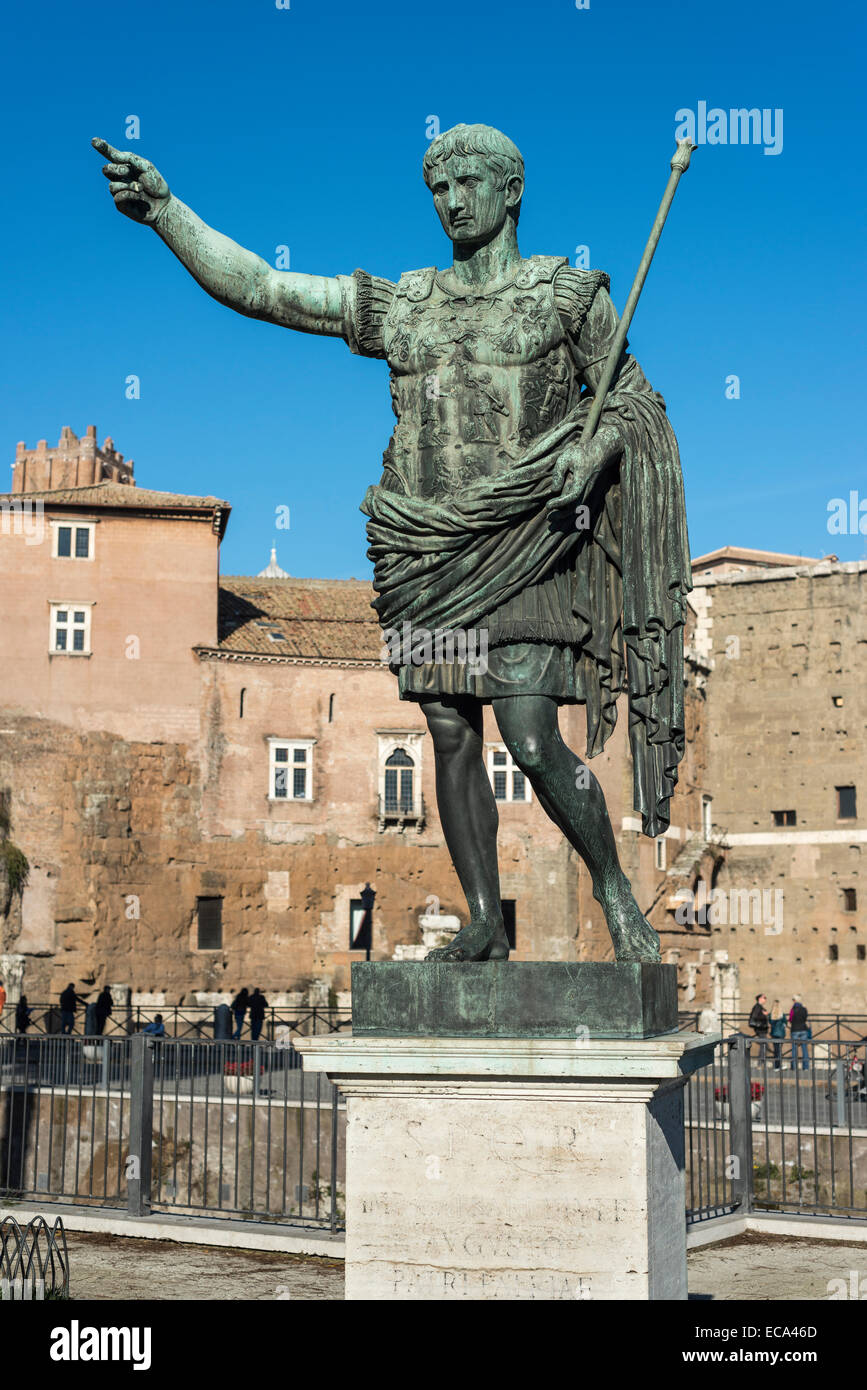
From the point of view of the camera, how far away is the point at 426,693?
4.61m

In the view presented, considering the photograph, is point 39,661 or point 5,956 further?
point 39,661

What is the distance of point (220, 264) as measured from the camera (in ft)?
15.9

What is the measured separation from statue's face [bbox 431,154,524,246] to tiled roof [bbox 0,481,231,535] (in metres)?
31.0

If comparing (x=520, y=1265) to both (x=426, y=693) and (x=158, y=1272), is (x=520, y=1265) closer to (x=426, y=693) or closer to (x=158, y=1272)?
(x=426, y=693)

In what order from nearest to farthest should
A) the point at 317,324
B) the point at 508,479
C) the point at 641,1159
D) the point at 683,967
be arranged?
1. the point at 641,1159
2. the point at 508,479
3. the point at 317,324
4. the point at 683,967

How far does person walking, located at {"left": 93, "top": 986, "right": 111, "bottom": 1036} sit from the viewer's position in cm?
2875

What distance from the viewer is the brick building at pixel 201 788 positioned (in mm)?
32875

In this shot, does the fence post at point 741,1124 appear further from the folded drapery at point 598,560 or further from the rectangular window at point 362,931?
the rectangular window at point 362,931

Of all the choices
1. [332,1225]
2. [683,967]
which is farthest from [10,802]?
[332,1225]

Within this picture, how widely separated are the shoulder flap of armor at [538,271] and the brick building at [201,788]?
28.8m

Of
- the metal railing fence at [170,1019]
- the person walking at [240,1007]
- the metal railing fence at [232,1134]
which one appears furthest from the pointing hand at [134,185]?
the person walking at [240,1007]

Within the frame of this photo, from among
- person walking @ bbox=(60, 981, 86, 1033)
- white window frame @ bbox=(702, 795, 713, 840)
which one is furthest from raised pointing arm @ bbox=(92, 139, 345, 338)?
white window frame @ bbox=(702, 795, 713, 840)

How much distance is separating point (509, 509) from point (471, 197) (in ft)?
3.37
